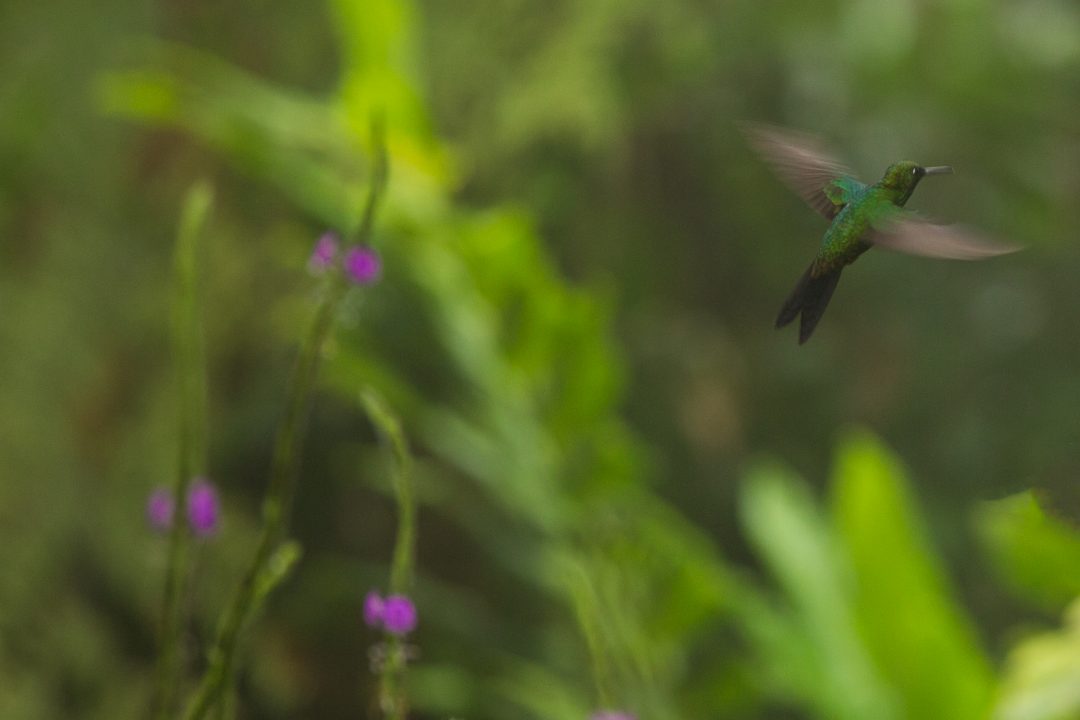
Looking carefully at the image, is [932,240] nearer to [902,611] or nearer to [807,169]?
[807,169]

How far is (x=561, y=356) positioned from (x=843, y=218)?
74cm

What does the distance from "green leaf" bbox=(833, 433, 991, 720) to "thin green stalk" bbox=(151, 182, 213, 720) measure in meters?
0.74

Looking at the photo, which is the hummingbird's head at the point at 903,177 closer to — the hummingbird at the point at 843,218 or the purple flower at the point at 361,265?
the hummingbird at the point at 843,218

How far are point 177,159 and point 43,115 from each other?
260 millimetres

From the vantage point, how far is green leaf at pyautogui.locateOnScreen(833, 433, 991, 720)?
3.20 feet

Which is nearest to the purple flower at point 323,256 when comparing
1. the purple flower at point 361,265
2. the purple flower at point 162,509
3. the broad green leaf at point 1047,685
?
the purple flower at point 361,265

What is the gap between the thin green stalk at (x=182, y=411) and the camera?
34 cm

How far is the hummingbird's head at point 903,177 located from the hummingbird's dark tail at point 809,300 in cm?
2

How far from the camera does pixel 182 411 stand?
1.16 ft

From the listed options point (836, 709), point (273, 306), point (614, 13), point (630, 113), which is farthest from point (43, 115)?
point (836, 709)

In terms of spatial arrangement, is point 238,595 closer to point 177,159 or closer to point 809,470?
point 177,159

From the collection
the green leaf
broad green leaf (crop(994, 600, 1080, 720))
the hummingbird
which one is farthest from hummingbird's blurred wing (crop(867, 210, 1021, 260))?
the green leaf

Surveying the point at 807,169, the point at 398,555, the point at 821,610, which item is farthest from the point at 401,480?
the point at 821,610

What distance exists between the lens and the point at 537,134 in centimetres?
188
